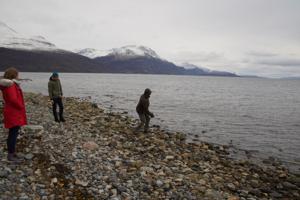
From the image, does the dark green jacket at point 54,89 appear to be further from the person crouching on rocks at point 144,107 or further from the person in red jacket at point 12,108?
the person in red jacket at point 12,108

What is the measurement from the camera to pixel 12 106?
886 cm

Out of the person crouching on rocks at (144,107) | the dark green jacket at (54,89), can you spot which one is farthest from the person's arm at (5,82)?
the person crouching on rocks at (144,107)

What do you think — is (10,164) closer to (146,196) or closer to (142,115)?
(146,196)

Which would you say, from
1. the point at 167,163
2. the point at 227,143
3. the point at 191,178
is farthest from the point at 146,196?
the point at 227,143

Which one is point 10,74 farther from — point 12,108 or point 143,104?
point 143,104

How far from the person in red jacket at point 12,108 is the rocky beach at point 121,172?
649mm

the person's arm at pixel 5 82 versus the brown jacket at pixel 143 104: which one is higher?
the person's arm at pixel 5 82

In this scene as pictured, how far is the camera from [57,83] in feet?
49.0

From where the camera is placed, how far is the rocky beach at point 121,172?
8.15 metres

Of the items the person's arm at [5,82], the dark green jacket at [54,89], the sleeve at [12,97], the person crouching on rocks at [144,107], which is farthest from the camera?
the person crouching on rocks at [144,107]

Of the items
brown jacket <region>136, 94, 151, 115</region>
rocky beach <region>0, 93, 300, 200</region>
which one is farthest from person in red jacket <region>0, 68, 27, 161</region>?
brown jacket <region>136, 94, 151, 115</region>

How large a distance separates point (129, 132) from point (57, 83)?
4.81m

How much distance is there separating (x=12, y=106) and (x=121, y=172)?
400 cm

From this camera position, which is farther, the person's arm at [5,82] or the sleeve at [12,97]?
the sleeve at [12,97]
